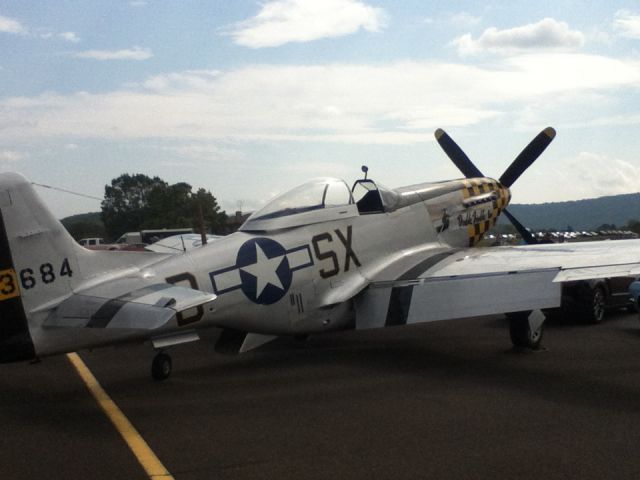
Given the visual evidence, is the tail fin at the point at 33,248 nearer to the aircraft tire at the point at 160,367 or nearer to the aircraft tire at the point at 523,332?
the aircraft tire at the point at 160,367

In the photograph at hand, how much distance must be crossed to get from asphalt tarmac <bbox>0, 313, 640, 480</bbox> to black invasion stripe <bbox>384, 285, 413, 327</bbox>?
611 mm

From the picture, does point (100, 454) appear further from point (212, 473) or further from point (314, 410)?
point (314, 410)

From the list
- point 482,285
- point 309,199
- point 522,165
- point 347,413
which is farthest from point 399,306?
point 522,165

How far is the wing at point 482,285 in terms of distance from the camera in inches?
336

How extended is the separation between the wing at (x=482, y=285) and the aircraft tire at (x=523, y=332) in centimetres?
78

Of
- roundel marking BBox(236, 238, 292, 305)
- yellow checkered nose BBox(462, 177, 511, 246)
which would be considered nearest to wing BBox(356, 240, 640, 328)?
roundel marking BBox(236, 238, 292, 305)

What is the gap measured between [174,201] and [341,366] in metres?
84.5

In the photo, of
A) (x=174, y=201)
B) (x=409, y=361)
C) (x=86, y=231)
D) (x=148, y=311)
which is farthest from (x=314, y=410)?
(x=86, y=231)

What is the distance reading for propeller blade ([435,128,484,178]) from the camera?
15848 millimetres

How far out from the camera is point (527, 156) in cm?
1505

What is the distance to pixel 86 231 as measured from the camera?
9719cm

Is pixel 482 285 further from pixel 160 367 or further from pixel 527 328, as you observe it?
pixel 160 367

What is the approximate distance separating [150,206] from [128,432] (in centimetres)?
9388

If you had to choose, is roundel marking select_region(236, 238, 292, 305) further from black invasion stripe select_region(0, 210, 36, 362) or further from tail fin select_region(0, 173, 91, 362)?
black invasion stripe select_region(0, 210, 36, 362)
